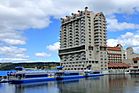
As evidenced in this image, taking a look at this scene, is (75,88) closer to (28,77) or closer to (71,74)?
(28,77)

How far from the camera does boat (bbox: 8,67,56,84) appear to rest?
109569 millimetres

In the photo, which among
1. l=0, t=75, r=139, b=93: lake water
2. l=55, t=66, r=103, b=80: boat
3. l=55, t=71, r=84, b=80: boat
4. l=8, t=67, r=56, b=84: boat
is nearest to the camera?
l=0, t=75, r=139, b=93: lake water

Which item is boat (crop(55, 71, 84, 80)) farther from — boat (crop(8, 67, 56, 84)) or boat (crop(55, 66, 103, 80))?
boat (crop(8, 67, 56, 84))

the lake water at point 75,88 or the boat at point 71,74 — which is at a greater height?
the boat at point 71,74

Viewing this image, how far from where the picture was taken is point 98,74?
563 ft

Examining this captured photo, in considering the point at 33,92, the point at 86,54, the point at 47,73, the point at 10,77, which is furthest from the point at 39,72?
the point at 86,54

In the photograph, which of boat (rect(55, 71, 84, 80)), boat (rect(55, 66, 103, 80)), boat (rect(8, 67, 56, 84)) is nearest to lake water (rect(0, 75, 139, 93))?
boat (rect(8, 67, 56, 84))

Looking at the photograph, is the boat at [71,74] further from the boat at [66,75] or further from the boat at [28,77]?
the boat at [28,77]

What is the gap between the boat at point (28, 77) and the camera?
359 ft

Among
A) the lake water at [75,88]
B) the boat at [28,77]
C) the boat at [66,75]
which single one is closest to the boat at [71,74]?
the boat at [66,75]

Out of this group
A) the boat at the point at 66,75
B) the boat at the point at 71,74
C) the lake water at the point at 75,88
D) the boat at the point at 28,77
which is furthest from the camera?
the boat at the point at 71,74

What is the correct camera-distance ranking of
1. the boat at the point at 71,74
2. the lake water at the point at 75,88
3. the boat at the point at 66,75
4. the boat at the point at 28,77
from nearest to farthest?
the lake water at the point at 75,88 → the boat at the point at 28,77 → the boat at the point at 66,75 → the boat at the point at 71,74

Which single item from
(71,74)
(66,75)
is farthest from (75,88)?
(71,74)

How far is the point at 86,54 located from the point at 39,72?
8176cm
